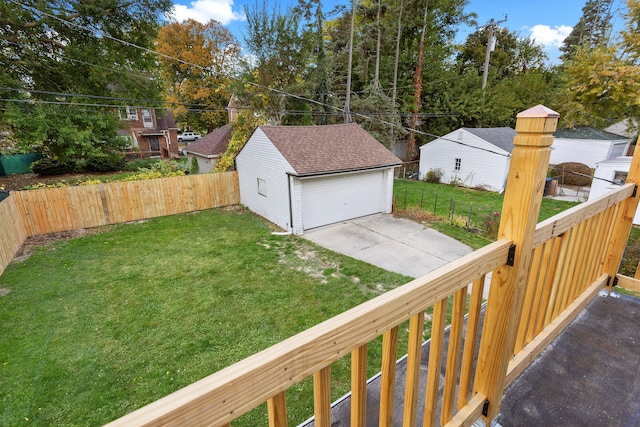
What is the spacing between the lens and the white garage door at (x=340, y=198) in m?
9.59

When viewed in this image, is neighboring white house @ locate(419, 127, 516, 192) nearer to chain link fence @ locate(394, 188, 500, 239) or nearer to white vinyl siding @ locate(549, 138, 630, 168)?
chain link fence @ locate(394, 188, 500, 239)

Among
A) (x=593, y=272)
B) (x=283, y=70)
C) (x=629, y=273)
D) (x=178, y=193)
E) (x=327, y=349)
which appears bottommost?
(x=629, y=273)

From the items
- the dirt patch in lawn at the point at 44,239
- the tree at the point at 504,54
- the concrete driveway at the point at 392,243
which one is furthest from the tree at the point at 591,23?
the dirt patch in lawn at the point at 44,239

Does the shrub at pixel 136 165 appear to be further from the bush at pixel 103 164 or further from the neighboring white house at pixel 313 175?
the neighboring white house at pixel 313 175

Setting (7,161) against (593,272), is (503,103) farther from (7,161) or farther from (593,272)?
(7,161)

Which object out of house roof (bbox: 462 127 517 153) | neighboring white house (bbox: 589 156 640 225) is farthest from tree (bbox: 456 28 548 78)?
neighboring white house (bbox: 589 156 640 225)

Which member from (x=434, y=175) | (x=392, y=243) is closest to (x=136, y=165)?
(x=392, y=243)

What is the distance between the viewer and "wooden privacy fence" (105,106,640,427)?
67 centimetres

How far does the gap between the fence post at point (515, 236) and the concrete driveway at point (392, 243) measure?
16.6 feet

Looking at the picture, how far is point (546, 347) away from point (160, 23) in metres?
17.7

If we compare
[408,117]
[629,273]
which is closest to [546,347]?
[629,273]

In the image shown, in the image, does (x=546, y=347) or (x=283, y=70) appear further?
(x=283, y=70)

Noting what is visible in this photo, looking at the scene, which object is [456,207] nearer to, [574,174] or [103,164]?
[574,174]

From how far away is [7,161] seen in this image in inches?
693
